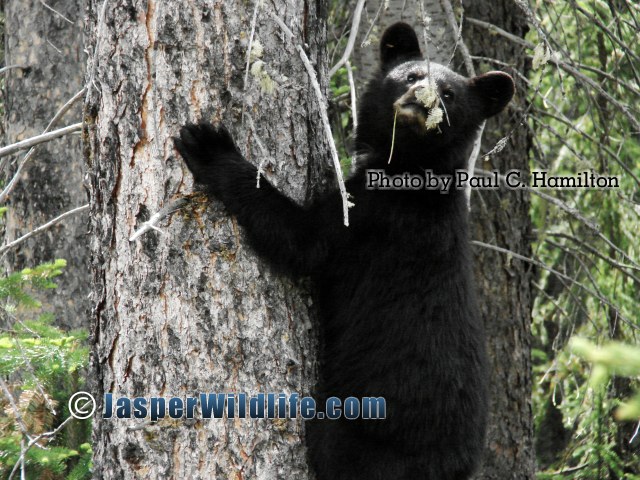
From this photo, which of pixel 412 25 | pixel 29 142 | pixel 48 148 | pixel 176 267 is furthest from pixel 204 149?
pixel 48 148

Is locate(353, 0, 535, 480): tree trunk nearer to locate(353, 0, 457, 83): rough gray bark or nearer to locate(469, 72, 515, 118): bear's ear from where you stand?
locate(353, 0, 457, 83): rough gray bark

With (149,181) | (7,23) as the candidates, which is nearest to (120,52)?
(149,181)

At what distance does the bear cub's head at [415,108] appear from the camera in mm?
3852

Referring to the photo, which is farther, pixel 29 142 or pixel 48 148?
pixel 48 148

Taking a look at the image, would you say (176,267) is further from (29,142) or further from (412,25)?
(412,25)

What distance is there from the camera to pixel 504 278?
5.97 meters

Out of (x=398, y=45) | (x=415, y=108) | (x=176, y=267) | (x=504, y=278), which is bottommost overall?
(x=176, y=267)

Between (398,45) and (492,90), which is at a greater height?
(398,45)

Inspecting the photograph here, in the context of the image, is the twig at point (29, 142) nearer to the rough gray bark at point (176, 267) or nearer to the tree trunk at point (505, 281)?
the rough gray bark at point (176, 267)

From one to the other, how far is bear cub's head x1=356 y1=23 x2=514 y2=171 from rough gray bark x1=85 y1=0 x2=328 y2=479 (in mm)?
1017

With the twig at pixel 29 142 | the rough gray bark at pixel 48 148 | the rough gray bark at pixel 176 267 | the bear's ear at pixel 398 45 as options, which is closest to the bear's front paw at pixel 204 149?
the rough gray bark at pixel 176 267

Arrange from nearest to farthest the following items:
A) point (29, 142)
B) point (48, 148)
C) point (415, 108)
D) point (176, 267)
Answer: point (176, 267) < point (29, 142) < point (415, 108) < point (48, 148)

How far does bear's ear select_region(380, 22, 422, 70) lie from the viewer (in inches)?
175

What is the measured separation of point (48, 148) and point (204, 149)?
3.61 metres
